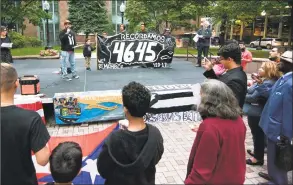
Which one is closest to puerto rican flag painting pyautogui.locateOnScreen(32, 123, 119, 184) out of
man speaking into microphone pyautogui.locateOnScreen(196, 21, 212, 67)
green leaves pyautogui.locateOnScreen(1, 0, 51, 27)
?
man speaking into microphone pyautogui.locateOnScreen(196, 21, 212, 67)

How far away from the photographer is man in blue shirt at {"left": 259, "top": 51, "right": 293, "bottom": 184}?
323cm

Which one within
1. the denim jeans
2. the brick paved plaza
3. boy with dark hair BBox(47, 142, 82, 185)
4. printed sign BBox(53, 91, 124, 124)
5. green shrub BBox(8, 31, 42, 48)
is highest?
green shrub BBox(8, 31, 42, 48)

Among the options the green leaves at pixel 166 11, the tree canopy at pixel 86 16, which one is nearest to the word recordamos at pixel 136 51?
the green leaves at pixel 166 11

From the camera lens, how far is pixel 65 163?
2.14 meters

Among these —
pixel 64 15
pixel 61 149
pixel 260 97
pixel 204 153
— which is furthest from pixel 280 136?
pixel 64 15

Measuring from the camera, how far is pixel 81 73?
10.8 meters

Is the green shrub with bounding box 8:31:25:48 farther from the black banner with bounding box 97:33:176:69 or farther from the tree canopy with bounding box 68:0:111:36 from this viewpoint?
the black banner with bounding box 97:33:176:69

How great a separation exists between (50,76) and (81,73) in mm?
1113

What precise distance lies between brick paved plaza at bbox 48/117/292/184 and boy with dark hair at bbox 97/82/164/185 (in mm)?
2145

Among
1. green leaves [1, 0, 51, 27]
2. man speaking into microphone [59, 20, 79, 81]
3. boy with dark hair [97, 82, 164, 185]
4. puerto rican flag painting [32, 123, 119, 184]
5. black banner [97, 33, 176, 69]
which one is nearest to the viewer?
boy with dark hair [97, 82, 164, 185]

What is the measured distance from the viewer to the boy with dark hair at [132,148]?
2117 mm

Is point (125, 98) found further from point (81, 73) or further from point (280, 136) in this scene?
point (81, 73)

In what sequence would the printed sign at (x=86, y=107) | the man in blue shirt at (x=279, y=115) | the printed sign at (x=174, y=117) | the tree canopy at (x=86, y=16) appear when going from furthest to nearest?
1. the tree canopy at (x=86, y=16)
2. the printed sign at (x=174, y=117)
3. the printed sign at (x=86, y=107)
4. the man in blue shirt at (x=279, y=115)

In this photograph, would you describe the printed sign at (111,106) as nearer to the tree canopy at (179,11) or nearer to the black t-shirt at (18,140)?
the black t-shirt at (18,140)
